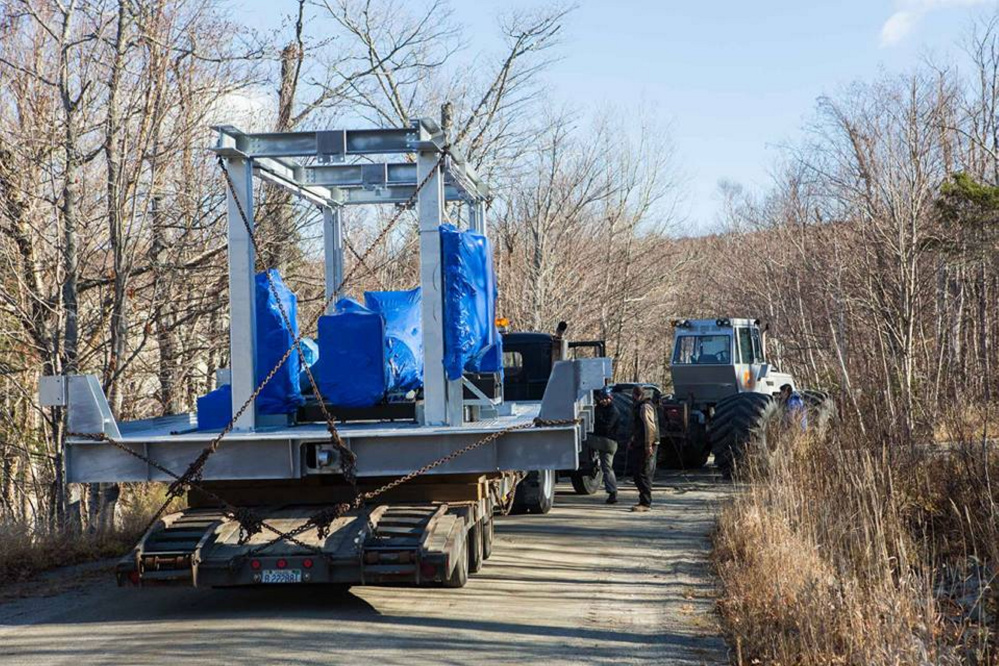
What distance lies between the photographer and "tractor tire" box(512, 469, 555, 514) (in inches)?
606

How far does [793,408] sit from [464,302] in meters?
8.35

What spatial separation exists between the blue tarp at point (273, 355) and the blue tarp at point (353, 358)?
1.08ft

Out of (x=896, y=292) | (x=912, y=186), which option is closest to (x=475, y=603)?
(x=912, y=186)

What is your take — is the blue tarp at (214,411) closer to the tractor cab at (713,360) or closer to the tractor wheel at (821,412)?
the tractor wheel at (821,412)

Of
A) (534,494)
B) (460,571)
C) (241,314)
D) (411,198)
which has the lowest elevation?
(460,571)

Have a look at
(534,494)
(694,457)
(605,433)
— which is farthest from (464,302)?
(694,457)

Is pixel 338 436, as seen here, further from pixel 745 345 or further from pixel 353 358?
pixel 745 345

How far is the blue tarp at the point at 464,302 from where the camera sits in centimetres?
923

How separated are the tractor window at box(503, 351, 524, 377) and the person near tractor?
4.14 metres

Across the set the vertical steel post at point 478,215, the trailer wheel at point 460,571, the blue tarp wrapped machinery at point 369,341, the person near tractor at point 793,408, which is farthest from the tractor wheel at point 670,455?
the trailer wheel at point 460,571

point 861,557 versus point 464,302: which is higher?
point 464,302

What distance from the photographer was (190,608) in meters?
9.59

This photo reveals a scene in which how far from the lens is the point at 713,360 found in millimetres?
21750

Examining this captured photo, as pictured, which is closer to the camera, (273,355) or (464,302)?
(464,302)
